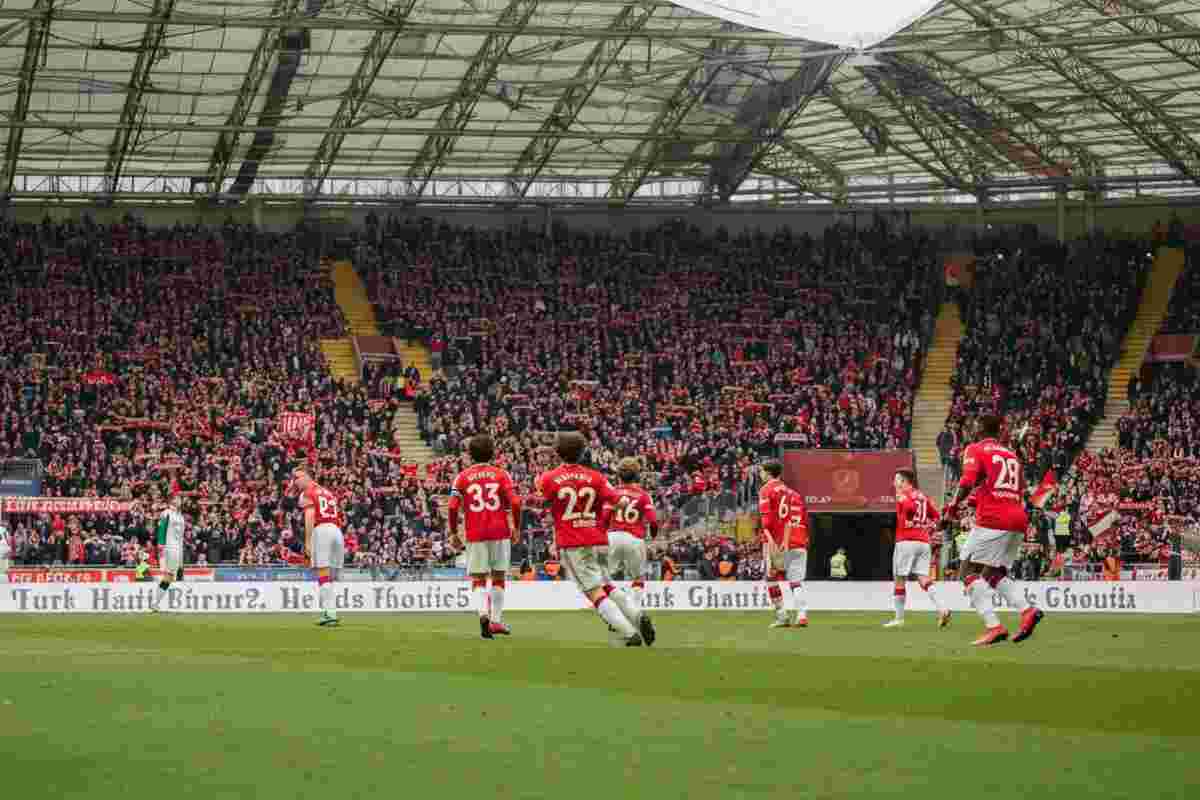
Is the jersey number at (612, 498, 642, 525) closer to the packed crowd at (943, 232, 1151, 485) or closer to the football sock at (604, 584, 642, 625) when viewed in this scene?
the football sock at (604, 584, 642, 625)

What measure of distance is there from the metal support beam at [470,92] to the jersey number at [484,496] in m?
27.5

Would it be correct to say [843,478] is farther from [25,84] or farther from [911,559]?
[25,84]

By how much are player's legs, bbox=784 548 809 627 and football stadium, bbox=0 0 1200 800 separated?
5 cm

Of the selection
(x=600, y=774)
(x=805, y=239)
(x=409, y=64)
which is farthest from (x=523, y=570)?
(x=600, y=774)

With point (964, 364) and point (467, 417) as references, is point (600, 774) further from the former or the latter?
point (964, 364)

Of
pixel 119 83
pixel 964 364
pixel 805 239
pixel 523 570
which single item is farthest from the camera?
pixel 805 239

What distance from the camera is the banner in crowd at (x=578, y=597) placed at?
3497cm

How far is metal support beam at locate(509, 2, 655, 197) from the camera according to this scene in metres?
46.0

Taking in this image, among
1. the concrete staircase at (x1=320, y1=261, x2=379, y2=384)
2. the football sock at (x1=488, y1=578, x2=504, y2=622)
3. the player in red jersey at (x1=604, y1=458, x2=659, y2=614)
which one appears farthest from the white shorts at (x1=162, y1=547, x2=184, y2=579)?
the concrete staircase at (x1=320, y1=261, x2=379, y2=384)

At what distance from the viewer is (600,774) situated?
813 centimetres

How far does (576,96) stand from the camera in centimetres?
5272

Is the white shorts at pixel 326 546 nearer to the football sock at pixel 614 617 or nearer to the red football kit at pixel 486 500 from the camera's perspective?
the red football kit at pixel 486 500

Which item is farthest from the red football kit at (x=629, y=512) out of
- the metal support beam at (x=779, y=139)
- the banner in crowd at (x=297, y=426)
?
the metal support beam at (x=779, y=139)

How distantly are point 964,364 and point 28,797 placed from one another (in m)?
51.1
